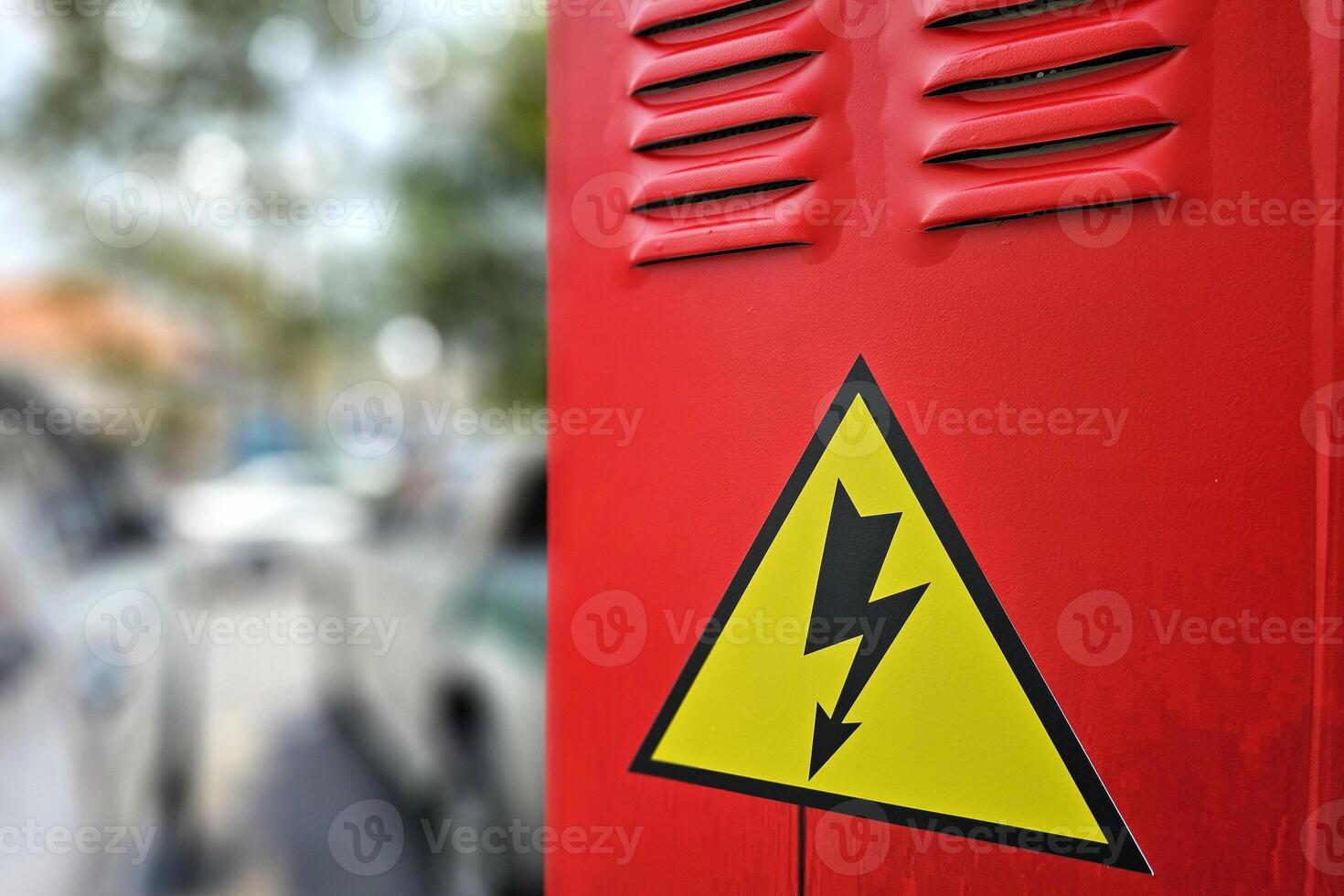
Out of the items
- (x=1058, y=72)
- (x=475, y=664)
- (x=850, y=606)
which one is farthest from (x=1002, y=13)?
(x=475, y=664)

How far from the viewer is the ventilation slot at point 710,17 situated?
1.03 meters

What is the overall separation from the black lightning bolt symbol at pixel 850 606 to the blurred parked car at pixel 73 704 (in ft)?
9.90

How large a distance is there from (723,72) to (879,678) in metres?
0.72

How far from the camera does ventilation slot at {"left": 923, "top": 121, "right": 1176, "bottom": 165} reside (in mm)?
851

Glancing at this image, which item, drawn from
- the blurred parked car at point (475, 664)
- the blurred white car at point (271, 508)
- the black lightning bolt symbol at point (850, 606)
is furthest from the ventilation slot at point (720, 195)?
the blurred white car at point (271, 508)

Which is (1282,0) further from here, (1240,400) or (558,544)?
(558,544)

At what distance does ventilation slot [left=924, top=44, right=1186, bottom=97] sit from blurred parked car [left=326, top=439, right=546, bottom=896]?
8.50ft

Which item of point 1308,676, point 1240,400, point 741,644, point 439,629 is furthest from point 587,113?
point 439,629

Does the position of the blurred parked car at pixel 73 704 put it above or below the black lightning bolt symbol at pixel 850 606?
below

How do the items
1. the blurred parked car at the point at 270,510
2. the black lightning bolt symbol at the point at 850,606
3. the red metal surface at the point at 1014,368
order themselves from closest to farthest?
1. the red metal surface at the point at 1014,368
2. the black lightning bolt symbol at the point at 850,606
3. the blurred parked car at the point at 270,510

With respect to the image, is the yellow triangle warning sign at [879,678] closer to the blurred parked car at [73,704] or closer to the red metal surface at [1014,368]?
the red metal surface at [1014,368]

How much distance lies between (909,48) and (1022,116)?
0.47 ft

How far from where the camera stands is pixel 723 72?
42.1 inches

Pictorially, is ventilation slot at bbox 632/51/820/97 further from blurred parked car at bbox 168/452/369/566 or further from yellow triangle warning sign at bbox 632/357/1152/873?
blurred parked car at bbox 168/452/369/566
